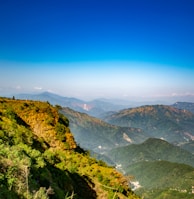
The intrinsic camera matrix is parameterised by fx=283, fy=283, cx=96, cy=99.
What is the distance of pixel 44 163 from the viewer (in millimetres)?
29125

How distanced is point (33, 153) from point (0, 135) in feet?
21.0

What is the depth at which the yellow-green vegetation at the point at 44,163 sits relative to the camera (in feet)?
59.4

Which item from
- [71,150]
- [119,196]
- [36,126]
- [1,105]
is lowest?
[119,196]

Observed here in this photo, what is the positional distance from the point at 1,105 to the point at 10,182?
40869 mm

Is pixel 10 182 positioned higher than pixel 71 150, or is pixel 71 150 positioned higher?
pixel 10 182

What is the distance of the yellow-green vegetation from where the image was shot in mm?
18109

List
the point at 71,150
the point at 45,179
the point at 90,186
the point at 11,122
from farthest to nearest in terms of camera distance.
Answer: the point at 71,150, the point at 11,122, the point at 90,186, the point at 45,179

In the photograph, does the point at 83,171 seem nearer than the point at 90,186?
No

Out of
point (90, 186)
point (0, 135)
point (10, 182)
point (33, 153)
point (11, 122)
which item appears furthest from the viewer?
point (11, 122)

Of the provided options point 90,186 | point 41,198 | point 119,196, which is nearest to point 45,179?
point 41,198

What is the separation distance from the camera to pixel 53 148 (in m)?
51.6

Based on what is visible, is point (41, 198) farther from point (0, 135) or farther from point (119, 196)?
point (119, 196)

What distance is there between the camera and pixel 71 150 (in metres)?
54.7

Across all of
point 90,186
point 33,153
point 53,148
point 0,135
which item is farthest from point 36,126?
point 33,153
